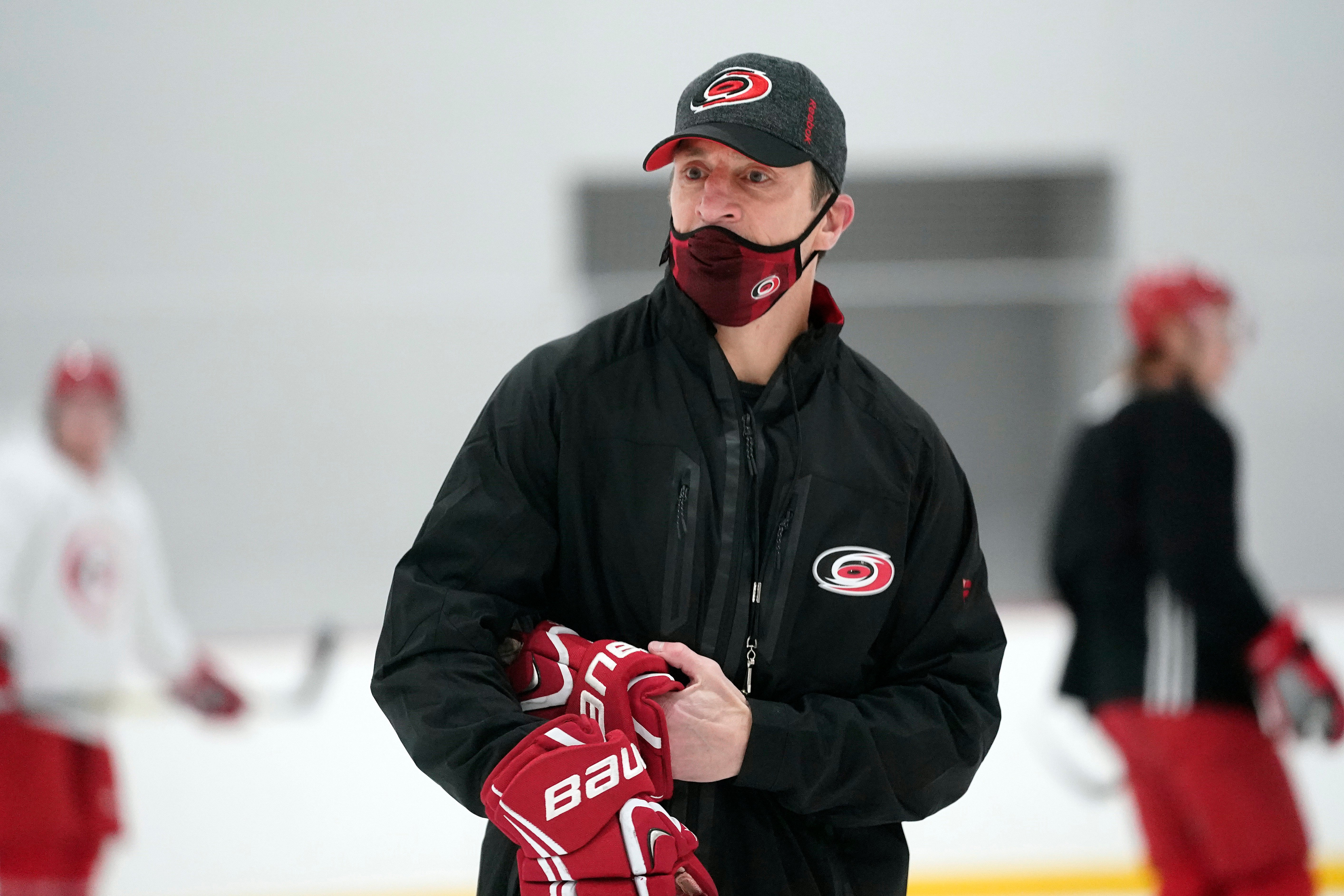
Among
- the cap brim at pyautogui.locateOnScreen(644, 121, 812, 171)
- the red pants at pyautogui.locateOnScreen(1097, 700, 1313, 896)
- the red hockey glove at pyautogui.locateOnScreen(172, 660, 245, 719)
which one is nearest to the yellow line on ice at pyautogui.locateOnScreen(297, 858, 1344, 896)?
the red hockey glove at pyautogui.locateOnScreen(172, 660, 245, 719)

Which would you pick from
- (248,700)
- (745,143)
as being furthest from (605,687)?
(248,700)

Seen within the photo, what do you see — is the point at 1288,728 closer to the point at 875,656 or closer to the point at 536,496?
the point at 875,656

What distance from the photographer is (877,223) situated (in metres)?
7.01

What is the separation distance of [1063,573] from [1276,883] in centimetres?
67

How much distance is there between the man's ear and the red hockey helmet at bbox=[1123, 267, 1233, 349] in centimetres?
153

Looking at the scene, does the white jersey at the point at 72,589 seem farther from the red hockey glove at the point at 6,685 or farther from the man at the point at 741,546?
the man at the point at 741,546

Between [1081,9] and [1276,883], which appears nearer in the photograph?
[1276,883]

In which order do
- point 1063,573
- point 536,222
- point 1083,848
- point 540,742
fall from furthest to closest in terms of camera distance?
1. point 536,222
2. point 1083,848
3. point 1063,573
4. point 540,742

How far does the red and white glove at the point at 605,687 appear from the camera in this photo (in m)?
1.12

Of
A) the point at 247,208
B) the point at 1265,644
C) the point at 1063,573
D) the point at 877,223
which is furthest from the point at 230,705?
the point at 877,223

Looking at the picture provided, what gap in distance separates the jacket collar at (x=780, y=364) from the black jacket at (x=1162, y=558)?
1.39 metres

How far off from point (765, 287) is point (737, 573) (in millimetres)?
271

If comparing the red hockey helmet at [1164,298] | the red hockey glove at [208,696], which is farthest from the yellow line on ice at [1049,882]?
the red hockey glove at [208,696]

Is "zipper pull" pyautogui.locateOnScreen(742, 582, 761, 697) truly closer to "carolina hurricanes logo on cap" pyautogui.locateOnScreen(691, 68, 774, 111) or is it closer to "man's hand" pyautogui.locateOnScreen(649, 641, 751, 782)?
"man's hand" pyautogui.locateOnScreen(649, 641, 751, 782)
